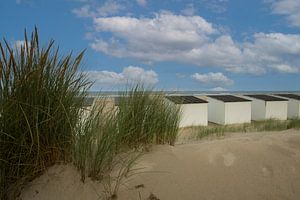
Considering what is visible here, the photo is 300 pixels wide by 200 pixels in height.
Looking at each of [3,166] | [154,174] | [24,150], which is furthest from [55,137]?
[154,174]

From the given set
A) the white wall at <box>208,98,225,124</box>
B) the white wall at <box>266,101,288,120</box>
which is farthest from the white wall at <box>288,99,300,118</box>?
the white wall at <box>208,98,225,124</box>

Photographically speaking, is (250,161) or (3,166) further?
(250,161)

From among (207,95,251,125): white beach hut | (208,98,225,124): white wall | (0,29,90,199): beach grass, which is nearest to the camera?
(0,29,90,199): beach grass

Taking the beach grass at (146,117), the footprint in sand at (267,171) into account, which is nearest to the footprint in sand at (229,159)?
the footprint in sand at (267,171)

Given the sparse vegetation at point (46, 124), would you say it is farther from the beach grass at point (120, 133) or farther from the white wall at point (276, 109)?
the white wall at point (276, 109)

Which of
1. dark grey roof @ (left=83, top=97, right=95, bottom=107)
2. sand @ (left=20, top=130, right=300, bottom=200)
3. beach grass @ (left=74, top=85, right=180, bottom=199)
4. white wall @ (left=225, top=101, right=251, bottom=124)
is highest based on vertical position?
dark grey roof @ (left=83, top=97, right=95, bottom=107)

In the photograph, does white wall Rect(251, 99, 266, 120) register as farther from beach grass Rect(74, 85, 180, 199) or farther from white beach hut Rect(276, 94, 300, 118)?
beach grass Rect(74, 85, 180, 199)

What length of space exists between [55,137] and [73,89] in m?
0.54

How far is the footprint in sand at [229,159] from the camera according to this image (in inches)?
139

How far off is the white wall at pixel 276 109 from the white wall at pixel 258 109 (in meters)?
0.34

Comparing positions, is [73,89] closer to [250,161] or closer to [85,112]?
[85,112]

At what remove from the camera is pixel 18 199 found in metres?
2.80

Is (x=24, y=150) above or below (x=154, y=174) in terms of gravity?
above

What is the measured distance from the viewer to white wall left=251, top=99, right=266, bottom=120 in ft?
83.5
